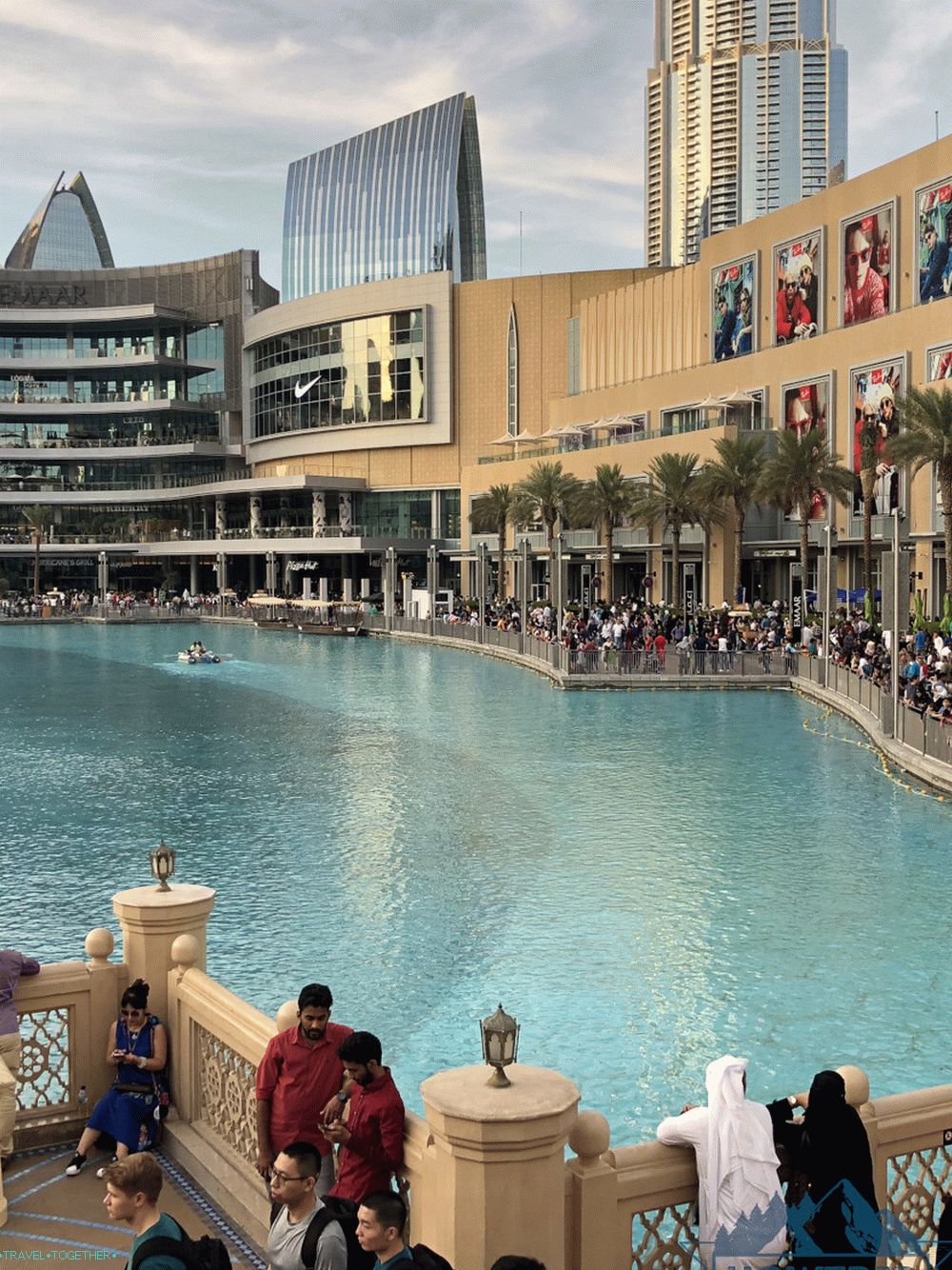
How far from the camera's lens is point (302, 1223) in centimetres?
589

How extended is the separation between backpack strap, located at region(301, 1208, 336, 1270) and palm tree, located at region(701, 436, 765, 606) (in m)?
49.4

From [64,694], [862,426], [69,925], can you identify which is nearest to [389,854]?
[69,925]

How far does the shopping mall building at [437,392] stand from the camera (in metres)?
54.5

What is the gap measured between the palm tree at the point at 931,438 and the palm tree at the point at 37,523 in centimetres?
7342

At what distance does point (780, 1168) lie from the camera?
5.96 metres

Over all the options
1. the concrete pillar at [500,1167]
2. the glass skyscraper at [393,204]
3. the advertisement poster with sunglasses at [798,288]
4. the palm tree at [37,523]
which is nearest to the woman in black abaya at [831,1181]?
the concrete pillar at [500,1167]

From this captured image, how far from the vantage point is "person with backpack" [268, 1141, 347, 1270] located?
5.69 meters

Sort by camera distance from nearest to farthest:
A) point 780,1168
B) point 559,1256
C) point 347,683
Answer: point 559,1256
point 780,1168
point 347,683

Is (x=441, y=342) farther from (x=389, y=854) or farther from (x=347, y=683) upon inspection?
(x=389, y=854)

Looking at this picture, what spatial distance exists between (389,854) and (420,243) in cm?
11913

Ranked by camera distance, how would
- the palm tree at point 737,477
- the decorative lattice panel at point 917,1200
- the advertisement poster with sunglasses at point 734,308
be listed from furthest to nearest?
the advertisement poster with sunglasses at point 734,308, the palm tree at point 737,477, the decorative lattice panel at point 917,1200

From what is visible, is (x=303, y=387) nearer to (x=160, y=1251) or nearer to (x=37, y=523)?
(x=37, y=523)

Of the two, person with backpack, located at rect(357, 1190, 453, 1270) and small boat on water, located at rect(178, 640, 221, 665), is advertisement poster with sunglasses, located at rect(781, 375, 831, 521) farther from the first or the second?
person with backpack, located at rect(357, 1190, 453, 1270)

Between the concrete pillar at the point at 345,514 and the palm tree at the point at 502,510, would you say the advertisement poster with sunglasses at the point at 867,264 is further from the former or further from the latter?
the concrete pillar at the point at 345,514
